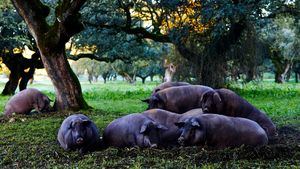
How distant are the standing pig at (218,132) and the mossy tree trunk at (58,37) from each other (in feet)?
18.9

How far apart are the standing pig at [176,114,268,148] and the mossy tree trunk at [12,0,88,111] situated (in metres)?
5.76

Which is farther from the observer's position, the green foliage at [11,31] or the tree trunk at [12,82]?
the tree trunk at [12,82]

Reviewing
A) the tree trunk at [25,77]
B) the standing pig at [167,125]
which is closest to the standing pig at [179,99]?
the standing pig at [167,125]

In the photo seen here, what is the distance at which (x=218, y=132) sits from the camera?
668 cm

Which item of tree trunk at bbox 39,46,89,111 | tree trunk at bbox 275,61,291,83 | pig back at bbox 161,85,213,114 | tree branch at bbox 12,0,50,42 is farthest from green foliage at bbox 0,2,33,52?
tree trunk at bbox 275,61,291,83

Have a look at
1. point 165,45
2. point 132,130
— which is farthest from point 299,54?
point 132,130

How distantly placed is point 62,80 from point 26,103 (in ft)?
3.76

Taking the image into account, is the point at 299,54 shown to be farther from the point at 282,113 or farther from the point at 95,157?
the point at 95,157

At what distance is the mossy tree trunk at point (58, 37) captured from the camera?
11586mm

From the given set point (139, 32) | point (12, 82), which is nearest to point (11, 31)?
point (12, 82)

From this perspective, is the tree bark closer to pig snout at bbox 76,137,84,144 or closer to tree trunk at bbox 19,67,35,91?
tree trunk at bbox 19,67,35,91

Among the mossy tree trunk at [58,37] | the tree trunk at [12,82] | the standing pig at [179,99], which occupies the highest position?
the mossy tree trunk at [58,37]

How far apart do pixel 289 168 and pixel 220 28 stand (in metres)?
11.3

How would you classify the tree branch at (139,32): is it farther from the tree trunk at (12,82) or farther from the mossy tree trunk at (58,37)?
the mossy tree trunk at (58,37)
